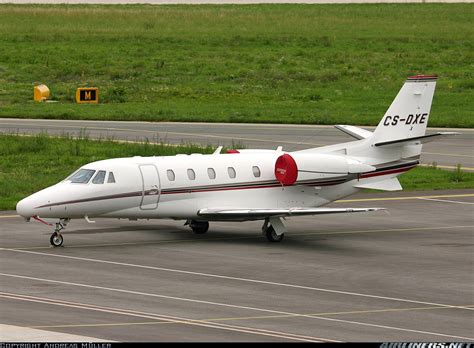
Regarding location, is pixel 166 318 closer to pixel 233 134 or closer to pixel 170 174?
pixel 170 174

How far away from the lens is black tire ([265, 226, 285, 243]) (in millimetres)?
39241

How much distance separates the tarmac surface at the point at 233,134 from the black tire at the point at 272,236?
20934 millimetres

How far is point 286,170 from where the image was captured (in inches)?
1581

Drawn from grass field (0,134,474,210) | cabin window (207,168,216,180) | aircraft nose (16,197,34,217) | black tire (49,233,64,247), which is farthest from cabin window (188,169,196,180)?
grass field (0,134,474,210)

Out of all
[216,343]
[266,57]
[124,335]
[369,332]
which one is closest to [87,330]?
[124,335]

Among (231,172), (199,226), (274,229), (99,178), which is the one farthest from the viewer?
(199,226)

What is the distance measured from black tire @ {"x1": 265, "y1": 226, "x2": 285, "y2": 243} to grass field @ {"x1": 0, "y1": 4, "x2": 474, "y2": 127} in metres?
36.4

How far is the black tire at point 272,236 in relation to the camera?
3924cm

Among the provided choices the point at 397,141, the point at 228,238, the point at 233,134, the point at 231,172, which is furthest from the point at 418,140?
the point at 233,134

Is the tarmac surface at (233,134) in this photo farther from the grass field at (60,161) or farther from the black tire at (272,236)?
the black tire at (272,236)

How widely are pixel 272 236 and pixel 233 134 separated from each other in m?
31.3

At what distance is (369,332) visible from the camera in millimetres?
26016

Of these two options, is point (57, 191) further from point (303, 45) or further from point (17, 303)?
point (303, 45)

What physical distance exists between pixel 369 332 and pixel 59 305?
290 inches
